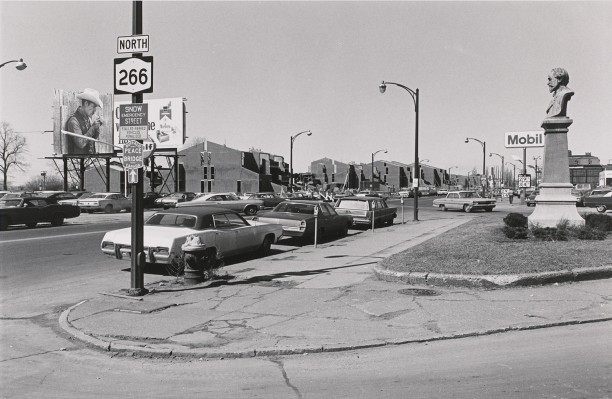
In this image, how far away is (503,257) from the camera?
10109mm

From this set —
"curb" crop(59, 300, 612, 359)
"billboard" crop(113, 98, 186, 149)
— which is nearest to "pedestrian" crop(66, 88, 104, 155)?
"billboard" crop(113, 98, 186, 149)

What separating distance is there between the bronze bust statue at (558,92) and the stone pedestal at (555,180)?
270mm

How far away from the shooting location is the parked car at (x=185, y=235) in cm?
1049

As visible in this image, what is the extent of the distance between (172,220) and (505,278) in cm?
695

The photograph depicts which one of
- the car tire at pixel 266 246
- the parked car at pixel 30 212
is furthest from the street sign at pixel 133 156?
the parked car at pixel 30 212

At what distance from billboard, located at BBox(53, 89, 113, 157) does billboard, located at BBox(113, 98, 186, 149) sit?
1.87m

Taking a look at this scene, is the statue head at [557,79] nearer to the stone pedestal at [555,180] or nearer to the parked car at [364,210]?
the stone pedestal at [555,180]

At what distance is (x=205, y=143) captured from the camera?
80562 mm

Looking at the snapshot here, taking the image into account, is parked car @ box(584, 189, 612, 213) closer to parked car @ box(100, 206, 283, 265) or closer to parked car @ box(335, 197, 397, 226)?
parked car @ box(335, 197, 397, 226)

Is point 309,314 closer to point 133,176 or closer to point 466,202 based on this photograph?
point 133,176

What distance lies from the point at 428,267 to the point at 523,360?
13.8 feet

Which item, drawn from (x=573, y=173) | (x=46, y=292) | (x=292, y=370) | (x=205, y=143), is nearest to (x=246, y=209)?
(x=46, y=292)

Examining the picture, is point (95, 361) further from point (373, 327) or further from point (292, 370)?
point (373, 327)

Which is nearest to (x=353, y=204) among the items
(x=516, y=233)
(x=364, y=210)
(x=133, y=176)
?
(x=364, y=210)
